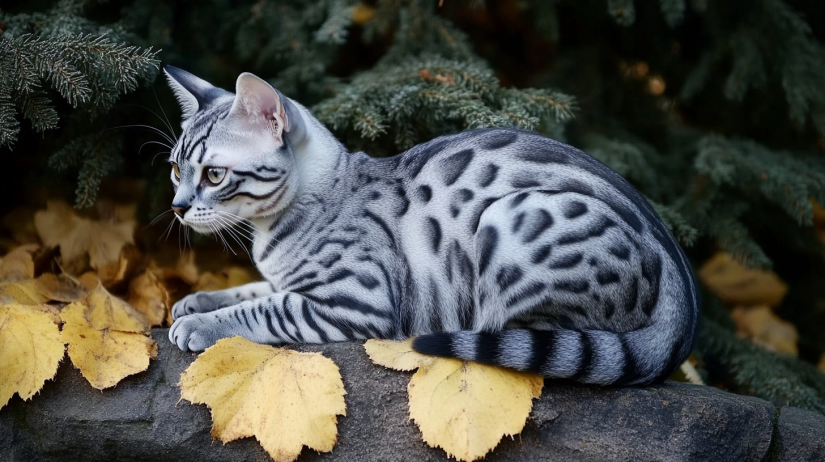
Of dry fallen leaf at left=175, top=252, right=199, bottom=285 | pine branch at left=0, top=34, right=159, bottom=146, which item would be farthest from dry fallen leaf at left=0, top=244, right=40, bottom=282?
pine branch at left=0, top=34, right=159, bottom=146

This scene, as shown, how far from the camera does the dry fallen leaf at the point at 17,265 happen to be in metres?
3.21

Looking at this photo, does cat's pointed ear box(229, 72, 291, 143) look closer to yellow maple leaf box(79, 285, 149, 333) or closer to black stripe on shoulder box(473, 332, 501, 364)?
yellow maple leaf box(79, 285, 149, 333)

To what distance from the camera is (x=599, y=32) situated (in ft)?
14.7

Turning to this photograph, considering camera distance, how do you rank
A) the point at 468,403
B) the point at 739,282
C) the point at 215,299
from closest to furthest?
the point at 468,403 < the point at 215,299 < the point at 739,282

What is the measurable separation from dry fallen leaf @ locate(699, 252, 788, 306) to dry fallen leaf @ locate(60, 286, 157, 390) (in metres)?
3.39

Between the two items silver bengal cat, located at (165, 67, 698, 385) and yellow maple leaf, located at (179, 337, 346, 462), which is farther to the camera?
silver bengal cat, located at (165, 67, 698, 385)

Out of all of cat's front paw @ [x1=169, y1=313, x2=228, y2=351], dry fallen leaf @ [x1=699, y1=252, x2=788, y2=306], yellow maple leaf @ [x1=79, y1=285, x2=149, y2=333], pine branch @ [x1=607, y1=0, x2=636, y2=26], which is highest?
pine branch @ [x1=607, y1=0, x2=636, y2=26]

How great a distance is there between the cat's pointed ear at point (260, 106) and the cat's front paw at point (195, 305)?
718 millimetres

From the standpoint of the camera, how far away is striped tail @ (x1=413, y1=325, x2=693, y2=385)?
2289 millimetres

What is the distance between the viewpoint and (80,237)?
343 cm

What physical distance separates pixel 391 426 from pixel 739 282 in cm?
310

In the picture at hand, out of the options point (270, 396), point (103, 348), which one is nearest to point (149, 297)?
point (103, 348)

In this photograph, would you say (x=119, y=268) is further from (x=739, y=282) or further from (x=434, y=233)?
(x=739, y=282)

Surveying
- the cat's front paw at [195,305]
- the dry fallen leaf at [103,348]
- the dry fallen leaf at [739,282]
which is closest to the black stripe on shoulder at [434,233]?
the cat's front paw at [195,305]
